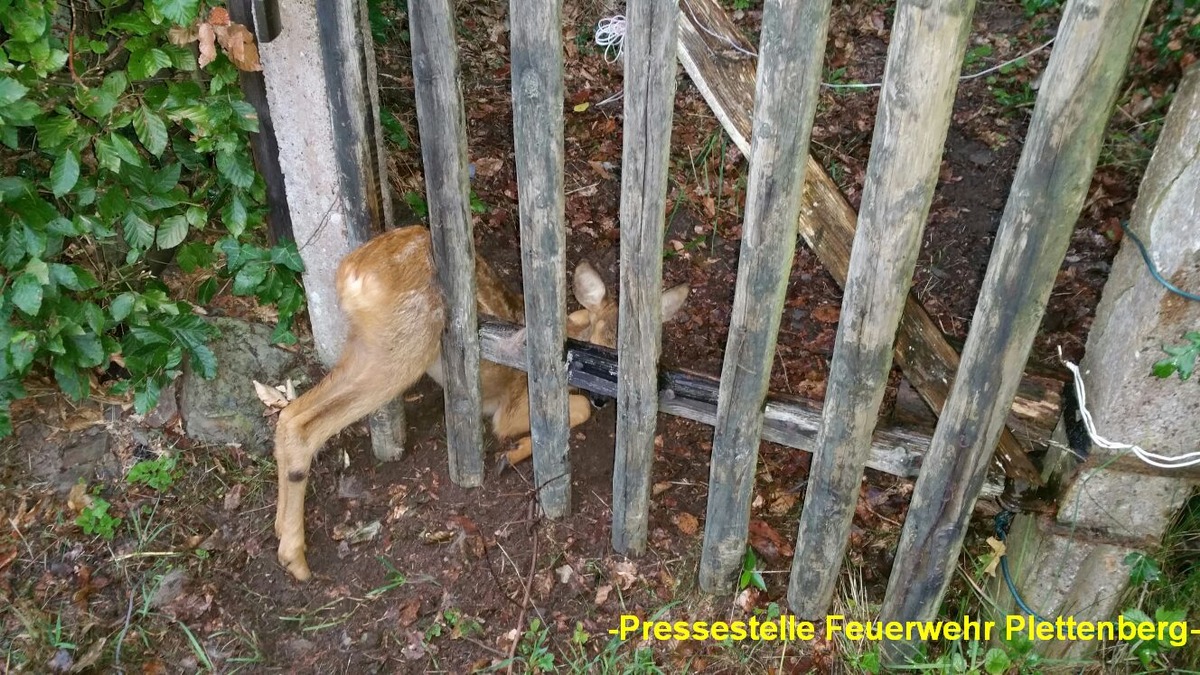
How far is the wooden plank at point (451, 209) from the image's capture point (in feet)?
8.70

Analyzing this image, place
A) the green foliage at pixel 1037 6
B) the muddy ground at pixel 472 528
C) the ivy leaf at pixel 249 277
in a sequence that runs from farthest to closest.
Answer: the green foliage at pixel 1037 6
the ivy leaf at pixel 249 277
the muddy ground at pixel 472 528

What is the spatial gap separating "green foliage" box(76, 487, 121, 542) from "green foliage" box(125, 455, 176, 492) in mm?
154

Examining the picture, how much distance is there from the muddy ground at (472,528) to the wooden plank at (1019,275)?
479 mm

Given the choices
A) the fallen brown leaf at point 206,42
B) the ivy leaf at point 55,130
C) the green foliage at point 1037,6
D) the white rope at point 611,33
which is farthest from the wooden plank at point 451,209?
the green foliage at point 1037,6

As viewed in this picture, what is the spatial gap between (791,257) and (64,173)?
2435 millimetres

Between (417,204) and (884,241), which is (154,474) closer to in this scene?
(417,204)

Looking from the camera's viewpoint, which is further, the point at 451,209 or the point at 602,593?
the point at 602,593

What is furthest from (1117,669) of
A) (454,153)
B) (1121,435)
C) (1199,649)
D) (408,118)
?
(408,118)

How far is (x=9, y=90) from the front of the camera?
270 cm

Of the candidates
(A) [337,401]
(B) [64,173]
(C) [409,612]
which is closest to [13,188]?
(B) [64,173]

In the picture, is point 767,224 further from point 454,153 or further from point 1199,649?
point 1199,649

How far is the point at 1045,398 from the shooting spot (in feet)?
9.09

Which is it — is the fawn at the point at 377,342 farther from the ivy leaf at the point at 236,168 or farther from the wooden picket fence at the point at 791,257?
the ivy leaf at the point at 236,168

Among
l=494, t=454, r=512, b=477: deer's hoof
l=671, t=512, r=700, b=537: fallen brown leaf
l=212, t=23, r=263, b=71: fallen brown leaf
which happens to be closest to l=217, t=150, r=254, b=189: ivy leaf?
l=212, t=23, r=263, b=71: fallen brown leaf
